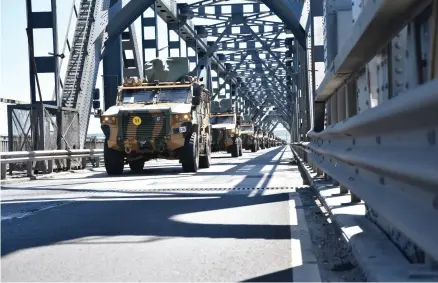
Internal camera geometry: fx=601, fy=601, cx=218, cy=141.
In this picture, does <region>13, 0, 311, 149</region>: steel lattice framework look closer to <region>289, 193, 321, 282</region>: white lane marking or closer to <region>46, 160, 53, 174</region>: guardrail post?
<region>46, 160, 53, 174</region>: guardrail post

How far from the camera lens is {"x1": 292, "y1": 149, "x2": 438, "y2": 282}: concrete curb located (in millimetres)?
3250

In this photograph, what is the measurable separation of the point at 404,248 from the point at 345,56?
1.99 m

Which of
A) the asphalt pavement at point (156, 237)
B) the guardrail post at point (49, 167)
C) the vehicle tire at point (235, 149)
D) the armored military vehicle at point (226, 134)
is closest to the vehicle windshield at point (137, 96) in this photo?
the guardrail post at point (49, 167)

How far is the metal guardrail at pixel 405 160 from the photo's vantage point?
8.08ft

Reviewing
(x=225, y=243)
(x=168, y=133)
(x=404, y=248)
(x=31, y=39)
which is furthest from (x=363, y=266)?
(x=31, y=39)

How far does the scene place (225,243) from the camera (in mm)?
5680

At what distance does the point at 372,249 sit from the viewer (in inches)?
160

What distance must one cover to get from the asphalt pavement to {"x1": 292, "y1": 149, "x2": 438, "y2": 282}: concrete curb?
0.40m

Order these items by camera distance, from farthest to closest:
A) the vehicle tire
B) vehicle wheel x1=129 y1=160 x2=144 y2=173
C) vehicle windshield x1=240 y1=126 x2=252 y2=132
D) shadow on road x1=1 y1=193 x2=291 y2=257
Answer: vehicle windshield x1=240 y1=126 x2=252 y2=132, the vehicle tire, vehicle wheel x1=129 y1=160 x2=144 y2=173, shadow on road x1=1 y1=193 x2=291 y2=257

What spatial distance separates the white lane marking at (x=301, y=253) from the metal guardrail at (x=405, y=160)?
0.69 meters

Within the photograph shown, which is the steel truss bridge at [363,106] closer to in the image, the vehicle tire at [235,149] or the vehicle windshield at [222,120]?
the vehicle tire at [235,149]

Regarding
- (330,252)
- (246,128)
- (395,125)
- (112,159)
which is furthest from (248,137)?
(395,125)

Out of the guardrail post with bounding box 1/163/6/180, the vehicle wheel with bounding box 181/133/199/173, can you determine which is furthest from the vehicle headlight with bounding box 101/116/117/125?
the guardrail post with bounding box 1/163/6/180

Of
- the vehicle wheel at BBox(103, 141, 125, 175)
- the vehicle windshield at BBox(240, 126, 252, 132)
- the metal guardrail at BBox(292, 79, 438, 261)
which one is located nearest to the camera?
the metal guardrail at BBox(292, 79, 438, 261)
